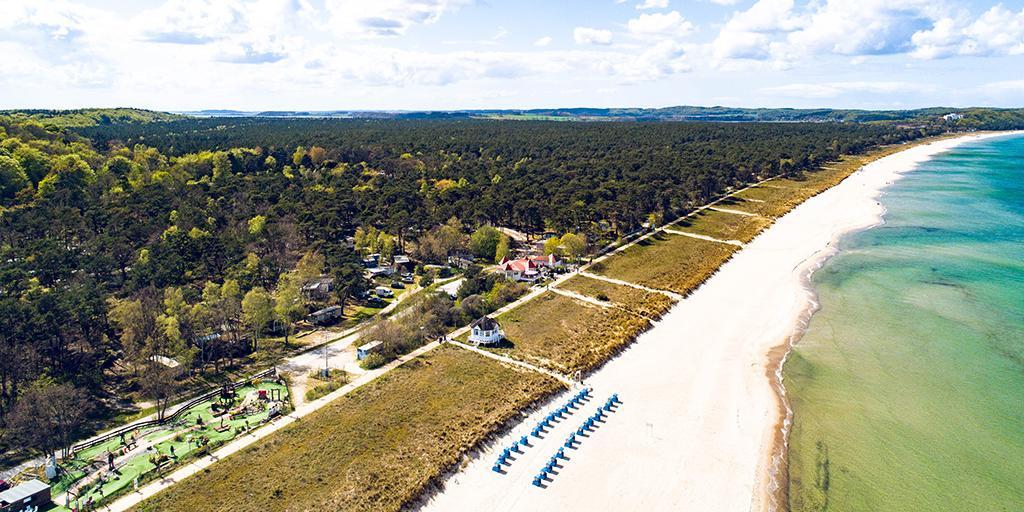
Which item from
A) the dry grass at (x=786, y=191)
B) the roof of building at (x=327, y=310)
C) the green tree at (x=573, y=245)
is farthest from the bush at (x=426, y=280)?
the dry grass at (x=786, y=191)

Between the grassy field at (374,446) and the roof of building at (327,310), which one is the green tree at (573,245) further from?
the grassy field at (374,446)

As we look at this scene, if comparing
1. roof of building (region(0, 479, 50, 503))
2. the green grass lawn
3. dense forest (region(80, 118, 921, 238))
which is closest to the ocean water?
the green grass lawn

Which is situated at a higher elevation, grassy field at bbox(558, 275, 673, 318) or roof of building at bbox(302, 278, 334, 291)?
roof of building at bbox(302, 278, 334, 291)

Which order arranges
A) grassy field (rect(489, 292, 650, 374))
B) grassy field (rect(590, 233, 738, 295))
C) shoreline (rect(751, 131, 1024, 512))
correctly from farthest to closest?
grassy field (rect(590, 233, 738, 295)) → grassy field (rect(489, 292, 650, 374)) → shoreline (rect(751, 131, 1024, 512))

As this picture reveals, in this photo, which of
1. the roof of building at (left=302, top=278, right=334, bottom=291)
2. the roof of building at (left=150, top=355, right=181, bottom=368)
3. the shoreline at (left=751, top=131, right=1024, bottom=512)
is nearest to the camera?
the shoreline at (left=751, top=131, right=1024, bottom=512)

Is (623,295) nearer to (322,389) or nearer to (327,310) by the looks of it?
(327,310)

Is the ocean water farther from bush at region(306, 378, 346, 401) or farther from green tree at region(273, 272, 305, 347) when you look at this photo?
green tree at region(273, 272, 305, 347)
